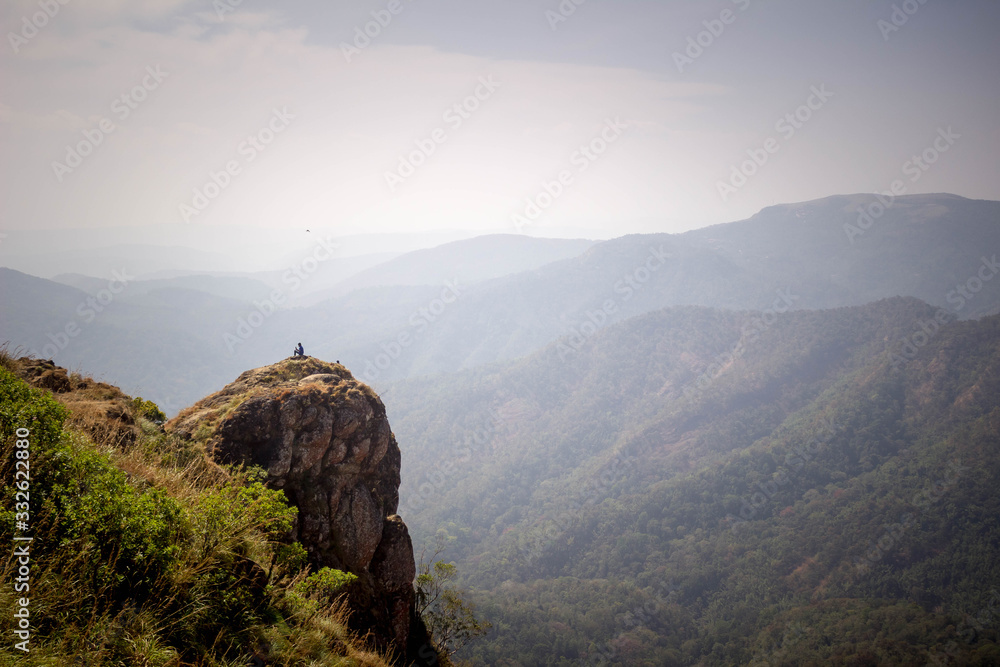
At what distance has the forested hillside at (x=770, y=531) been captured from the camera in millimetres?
90688

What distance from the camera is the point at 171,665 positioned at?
4.96 m

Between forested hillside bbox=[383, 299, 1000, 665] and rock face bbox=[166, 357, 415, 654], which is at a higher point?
rock face bbox=[166, 357, 415, 654]

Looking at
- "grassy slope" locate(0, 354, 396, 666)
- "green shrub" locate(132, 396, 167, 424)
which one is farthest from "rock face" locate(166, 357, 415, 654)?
"grassy slope" locate(0, 354, 396, 666)

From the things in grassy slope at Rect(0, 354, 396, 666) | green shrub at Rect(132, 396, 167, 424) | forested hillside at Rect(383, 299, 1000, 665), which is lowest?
forested hillside at Rect(383, 299, 1000, 665)

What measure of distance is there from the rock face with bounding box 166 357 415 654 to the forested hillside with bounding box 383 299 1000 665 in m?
87.5

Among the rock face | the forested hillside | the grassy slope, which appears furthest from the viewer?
the forested hillside

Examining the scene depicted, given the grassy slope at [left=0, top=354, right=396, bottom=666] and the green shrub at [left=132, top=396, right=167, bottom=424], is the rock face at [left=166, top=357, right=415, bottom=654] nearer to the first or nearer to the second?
the green shrub at [left=132, top=396, right=167, bottom=424]

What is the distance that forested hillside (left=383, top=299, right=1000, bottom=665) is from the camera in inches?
3570

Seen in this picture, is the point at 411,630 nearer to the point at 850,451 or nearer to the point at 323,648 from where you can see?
the point at 323,648

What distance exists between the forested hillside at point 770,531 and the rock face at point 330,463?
8753 centimetres

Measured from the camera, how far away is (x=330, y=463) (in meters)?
14.2

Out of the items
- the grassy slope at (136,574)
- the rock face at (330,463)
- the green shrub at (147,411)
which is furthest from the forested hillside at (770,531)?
the grassy slope at (136,574)

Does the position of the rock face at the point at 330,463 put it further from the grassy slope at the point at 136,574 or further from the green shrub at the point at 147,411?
the grassy slope at the point at 136,574

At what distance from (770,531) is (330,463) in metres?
157
